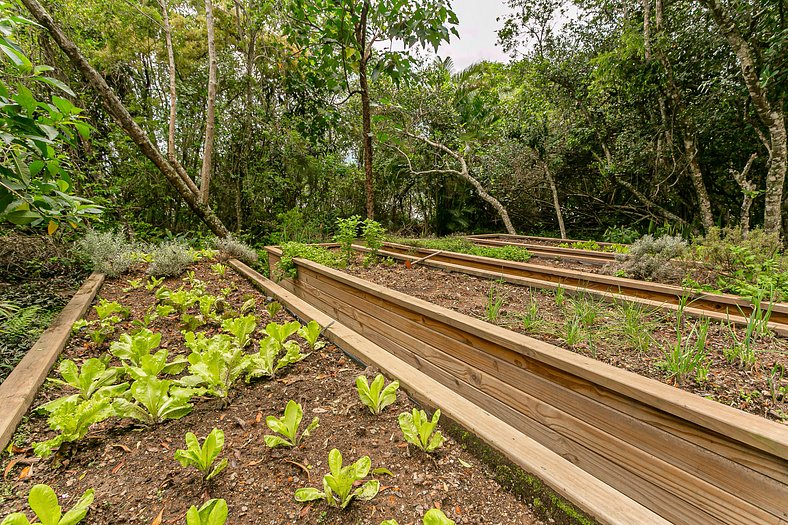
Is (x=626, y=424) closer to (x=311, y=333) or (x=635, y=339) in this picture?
(x=635, y=339)

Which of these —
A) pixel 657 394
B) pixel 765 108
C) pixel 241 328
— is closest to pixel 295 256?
pixel 241 328

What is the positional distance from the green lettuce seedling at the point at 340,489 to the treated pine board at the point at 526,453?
27 cm

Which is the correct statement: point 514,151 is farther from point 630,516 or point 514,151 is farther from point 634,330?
point 630,516

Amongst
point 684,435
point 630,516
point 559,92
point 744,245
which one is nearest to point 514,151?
point 559,92

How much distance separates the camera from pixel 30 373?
98 cm

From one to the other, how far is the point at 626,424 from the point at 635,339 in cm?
51

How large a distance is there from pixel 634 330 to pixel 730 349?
31cm

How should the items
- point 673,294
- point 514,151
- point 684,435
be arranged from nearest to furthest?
point 684,435
point 673,294
point 514,151

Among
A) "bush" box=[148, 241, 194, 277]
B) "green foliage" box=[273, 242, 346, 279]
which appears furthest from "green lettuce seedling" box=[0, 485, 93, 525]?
"green foliage" box=[273, 242, 346, 279]

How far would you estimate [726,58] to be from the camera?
3.45 metres

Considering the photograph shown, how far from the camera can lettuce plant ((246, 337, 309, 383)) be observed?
3.26 feet

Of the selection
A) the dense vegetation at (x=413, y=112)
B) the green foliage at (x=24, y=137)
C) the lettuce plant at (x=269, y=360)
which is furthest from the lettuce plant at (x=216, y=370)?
the dense vegetation at (x=413, y=112)

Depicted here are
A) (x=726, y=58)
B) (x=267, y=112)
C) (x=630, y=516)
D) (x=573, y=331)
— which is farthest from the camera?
(x=267, y=112)

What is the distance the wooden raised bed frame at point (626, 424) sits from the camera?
79 cm
